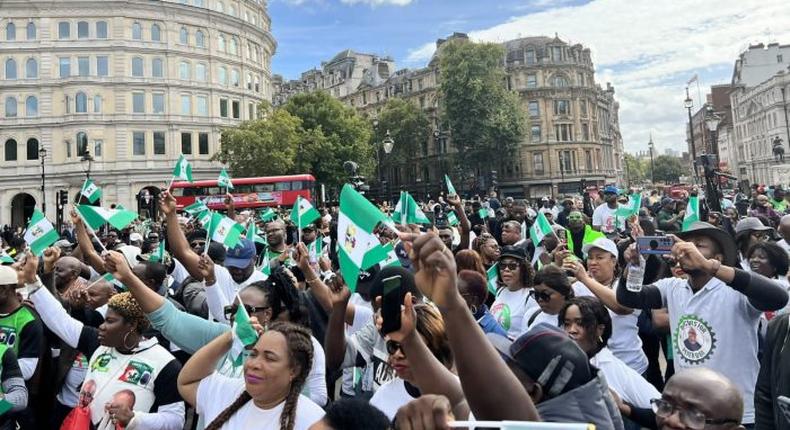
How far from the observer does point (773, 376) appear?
9.31 feet

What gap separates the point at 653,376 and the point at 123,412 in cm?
482

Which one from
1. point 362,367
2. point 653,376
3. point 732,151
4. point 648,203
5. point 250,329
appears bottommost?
point 653,376

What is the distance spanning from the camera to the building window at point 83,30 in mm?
51188

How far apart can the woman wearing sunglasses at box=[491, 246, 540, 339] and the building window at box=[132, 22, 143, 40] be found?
55.8 metres

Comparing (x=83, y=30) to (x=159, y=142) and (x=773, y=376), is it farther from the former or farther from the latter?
(x=773, y=376)

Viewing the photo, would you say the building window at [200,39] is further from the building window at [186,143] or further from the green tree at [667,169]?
the green tree at [667,169]

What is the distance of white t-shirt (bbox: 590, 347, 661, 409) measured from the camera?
131 inches

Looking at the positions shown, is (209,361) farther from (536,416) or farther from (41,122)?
(41,122)

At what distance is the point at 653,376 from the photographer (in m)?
5.60

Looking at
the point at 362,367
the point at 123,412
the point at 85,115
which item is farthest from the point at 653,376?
the point at 85,115

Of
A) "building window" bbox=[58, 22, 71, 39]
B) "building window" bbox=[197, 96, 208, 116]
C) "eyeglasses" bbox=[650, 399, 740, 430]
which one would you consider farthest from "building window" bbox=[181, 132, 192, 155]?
"eyeglasses" bbox=[650, 399, 740, 430]

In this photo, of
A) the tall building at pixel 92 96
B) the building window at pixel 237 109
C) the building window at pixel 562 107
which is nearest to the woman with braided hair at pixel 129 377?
the tall building at pixel 92 96

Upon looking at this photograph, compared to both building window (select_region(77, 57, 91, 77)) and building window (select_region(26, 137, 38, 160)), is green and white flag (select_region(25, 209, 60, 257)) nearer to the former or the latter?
building window (select_region(77, 57, 91, 77))

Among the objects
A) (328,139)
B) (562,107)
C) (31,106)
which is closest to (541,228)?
(328,139)
